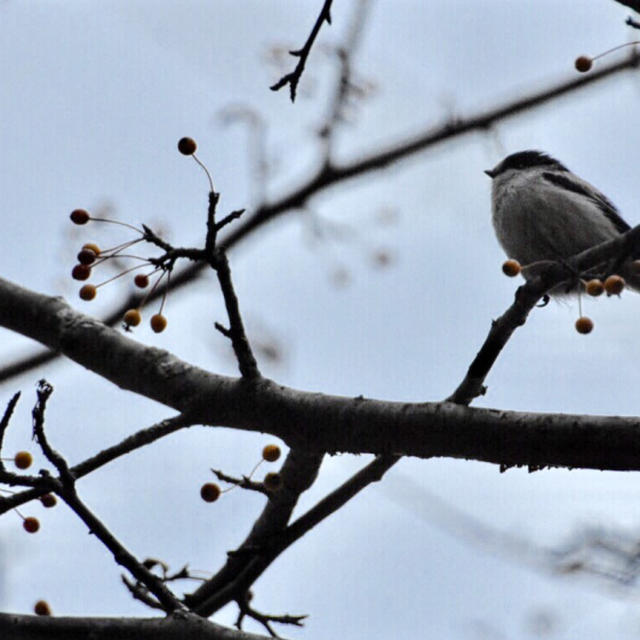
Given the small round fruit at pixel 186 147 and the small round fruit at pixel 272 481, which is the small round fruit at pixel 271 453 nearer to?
the small round fruit at pixel 272 481

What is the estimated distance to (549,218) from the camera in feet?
17.3

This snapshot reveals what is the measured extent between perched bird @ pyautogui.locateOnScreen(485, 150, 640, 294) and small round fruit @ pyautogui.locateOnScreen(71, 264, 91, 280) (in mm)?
2691

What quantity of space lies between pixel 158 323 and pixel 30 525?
2.75 ft

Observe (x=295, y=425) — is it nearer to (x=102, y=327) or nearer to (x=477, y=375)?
(x=477, y=375)

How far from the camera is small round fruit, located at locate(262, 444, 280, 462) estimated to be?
10.5 ft

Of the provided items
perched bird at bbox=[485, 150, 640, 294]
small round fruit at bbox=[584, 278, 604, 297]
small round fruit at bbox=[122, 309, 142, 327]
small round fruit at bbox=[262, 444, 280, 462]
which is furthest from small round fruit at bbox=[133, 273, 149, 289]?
perched bird at bbox=[485, 150, 640, 294]

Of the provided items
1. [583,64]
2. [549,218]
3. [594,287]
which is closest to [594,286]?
[594,287]

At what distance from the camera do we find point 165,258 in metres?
2.52

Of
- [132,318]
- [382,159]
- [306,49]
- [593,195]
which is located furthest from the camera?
[593,195]

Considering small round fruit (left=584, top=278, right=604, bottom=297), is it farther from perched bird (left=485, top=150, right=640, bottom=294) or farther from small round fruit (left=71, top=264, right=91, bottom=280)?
perched bird (left=485, top=150, right=640, bottom=294)

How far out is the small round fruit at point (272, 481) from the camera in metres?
3.11

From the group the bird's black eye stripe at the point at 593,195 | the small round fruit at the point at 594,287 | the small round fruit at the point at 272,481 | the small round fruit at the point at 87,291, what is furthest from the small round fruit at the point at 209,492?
the bird's black eye stripe at the point at 593,195

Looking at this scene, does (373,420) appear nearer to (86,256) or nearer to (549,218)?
(86,256)

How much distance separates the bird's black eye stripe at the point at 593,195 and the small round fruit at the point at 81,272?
141 inches
